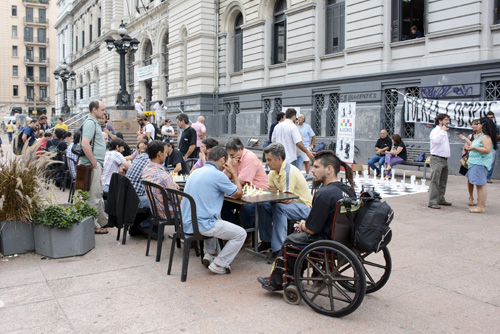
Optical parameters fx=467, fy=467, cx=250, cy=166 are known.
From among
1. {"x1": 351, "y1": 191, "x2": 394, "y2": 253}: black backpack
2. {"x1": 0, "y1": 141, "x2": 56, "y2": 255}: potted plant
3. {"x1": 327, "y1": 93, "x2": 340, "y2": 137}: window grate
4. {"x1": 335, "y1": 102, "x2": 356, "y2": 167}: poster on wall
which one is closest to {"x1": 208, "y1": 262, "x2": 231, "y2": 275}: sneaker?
{"x1": 351, "y1": 191, "x2": 394, "y2": 253}: black backpack

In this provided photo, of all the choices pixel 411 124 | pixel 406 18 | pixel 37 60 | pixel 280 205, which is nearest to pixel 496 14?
pixel 406 18

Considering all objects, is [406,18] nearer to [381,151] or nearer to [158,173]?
[381,151]

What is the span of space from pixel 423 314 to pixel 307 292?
103 cm

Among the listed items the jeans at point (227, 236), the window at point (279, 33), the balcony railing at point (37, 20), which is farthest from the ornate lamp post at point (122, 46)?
the balcony railing at point (37, 20)

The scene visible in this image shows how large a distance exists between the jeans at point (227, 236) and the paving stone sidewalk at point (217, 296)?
0.65 feet

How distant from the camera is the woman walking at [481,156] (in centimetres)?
835

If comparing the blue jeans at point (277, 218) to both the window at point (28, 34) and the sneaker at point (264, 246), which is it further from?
the window at point (28, 34)

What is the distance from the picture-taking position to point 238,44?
25.5m

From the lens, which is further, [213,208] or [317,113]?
[317,113]

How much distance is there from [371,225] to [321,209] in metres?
0.44

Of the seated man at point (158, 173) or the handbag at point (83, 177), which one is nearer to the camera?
the seated man at point (158, 173)

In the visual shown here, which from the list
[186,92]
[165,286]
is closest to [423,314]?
[165,286]

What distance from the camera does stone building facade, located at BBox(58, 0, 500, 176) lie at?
46.2 feet

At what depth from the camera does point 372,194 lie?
→ 13.0 feet
